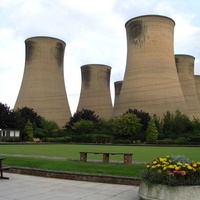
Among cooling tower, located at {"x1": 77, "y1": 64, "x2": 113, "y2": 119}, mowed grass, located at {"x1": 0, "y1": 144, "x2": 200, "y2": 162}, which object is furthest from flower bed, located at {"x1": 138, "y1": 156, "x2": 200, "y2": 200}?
cooling tower, located at {"x1": 77, "y1": 64, "x2": 113, "y2": 119}

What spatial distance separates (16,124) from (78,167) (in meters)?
28.8

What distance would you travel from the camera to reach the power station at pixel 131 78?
33.7m

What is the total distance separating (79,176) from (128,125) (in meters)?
26.0

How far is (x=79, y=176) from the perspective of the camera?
20.4 ft

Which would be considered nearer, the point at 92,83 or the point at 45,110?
the point at 45,110

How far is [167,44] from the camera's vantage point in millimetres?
34219

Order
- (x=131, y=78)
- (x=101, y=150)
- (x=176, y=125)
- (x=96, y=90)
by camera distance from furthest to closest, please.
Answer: (x=96, y=90) → (x=131, y=78) → (x=176, y=125) → (x=101, y=150)

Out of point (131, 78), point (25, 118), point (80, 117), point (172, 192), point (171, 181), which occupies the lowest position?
point (172, 192)

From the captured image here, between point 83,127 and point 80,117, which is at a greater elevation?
point 80,117

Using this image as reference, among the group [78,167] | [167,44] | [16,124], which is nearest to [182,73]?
[167,44]

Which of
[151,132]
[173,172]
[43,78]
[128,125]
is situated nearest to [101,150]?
[173,172]

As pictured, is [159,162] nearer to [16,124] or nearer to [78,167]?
[78,167]

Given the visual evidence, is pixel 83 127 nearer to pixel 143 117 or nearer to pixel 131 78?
pixel 143 117

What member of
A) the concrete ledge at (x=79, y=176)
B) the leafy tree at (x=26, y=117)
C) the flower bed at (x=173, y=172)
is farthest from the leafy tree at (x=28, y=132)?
the flower bed at (x=173, y=172)
